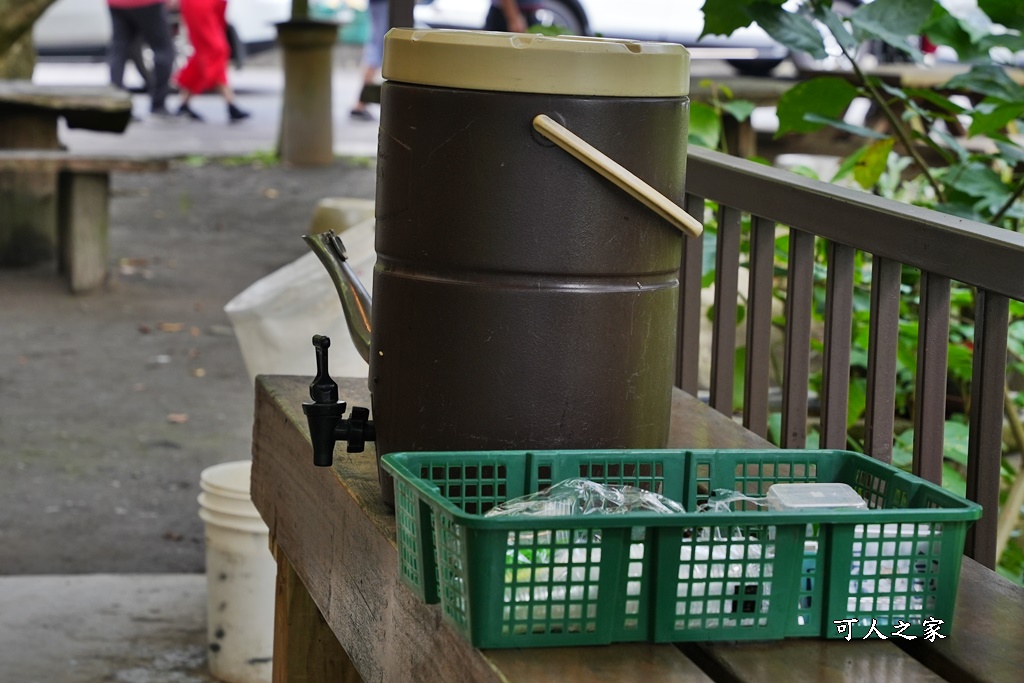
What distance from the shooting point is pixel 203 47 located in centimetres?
1250

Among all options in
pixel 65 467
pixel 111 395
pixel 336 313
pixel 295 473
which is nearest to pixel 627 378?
pixel 295 473

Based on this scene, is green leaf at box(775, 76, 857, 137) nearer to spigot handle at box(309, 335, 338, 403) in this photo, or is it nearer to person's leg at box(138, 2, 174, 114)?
spigot handle at box(309, 335, 338, 403)

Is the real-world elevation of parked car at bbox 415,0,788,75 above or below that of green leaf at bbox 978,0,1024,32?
above

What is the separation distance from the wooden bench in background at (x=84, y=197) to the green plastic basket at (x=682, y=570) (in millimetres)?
5576

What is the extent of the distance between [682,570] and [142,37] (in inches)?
483

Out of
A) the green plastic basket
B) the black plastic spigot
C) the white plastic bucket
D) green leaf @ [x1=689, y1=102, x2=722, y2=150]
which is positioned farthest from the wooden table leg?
green leaf @ [x1=689, y1=102, x2=722, y2=150]

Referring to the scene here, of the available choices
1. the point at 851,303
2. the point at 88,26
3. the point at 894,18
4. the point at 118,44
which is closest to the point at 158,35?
the point at 118,44

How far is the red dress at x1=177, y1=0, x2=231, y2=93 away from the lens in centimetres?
1248

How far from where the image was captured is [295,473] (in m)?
1.91

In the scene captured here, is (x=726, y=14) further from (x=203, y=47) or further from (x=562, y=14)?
(x=562, y=14)

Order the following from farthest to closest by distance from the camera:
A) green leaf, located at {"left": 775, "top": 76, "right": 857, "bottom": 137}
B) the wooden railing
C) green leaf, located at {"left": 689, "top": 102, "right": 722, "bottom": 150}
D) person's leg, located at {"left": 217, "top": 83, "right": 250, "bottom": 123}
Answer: person's leg, located at {"left": 217, "top": 83, "right": 250, "bottom": 123} → green leaf, located at {"left": 689, "top": 102, "right": 722, "bottom": 150} → green leaf, located at {"left": 775, "top": 76, "right": 857, "bottom": 137} → the wooden railing

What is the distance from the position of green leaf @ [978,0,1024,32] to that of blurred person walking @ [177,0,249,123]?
10.8 metres

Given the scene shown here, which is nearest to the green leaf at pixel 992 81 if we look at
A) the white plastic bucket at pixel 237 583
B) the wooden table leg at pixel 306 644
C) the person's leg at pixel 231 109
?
the wooden table leg at pixel 306 644

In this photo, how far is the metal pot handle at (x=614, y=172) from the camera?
1325 millimetres
